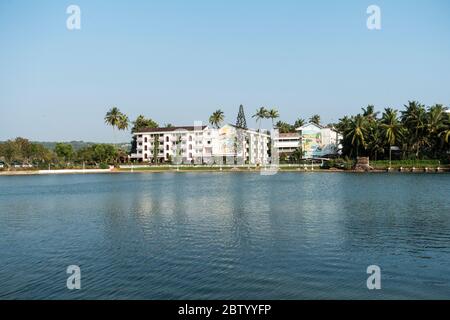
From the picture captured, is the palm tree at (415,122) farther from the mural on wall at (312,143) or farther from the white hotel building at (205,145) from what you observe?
the white hotel building at (205,145)

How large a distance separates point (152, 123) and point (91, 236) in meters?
142

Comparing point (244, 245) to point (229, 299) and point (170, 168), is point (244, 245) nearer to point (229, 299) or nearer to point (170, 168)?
point (229, 299)

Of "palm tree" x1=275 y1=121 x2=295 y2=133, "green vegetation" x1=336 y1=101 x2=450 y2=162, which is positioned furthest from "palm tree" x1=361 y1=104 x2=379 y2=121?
"palm tree" x1=275 y1=121 x2=295 y2=133

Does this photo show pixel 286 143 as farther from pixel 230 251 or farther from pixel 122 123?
pixel 230 251

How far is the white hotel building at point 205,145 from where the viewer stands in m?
146

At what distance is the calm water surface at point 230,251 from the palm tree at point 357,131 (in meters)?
71.6

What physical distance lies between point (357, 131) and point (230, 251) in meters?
93.5

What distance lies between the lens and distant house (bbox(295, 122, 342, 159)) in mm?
140750

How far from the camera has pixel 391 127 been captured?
4188 inches

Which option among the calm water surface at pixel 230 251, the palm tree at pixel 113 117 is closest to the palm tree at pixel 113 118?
the palm tree at pixel 113 117

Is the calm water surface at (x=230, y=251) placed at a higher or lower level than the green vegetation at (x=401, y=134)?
lower

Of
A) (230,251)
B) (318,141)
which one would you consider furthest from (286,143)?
(230,251)
